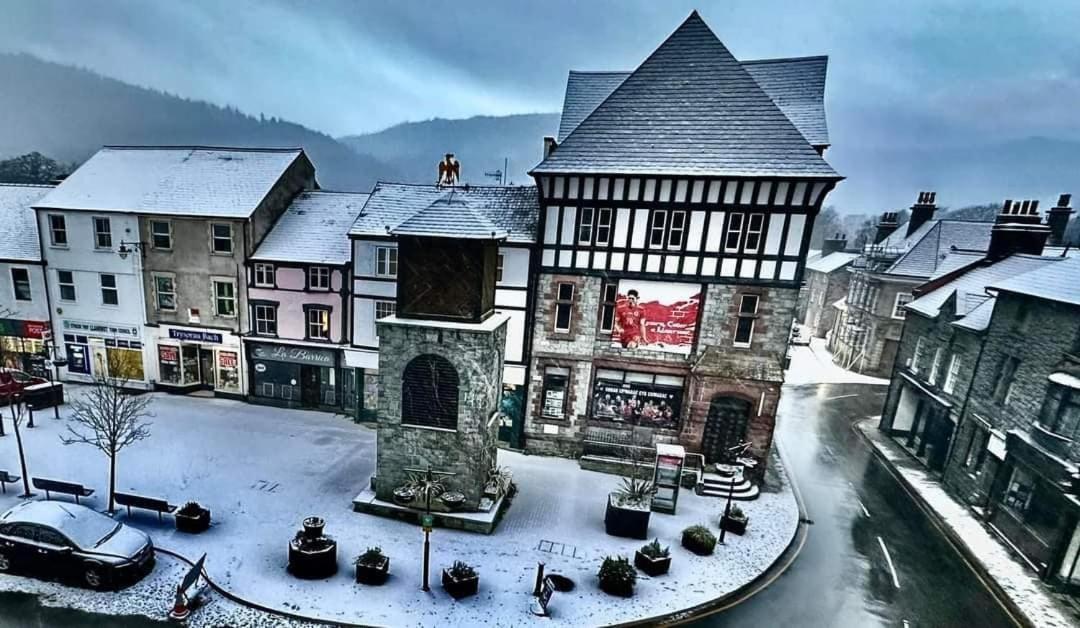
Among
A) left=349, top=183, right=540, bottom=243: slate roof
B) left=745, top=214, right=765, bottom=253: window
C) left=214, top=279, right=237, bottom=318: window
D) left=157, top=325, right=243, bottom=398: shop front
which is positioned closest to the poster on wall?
left=745, top=214, right=765, bottom=253: window

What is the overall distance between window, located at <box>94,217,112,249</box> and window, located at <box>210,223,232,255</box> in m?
5.36

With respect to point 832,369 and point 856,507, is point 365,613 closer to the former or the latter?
point 856,507

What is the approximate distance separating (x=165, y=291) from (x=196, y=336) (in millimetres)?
2789

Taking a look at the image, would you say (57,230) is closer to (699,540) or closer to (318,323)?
(318,323)

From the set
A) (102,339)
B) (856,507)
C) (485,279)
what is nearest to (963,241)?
(856,507)

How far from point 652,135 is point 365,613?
720 inches

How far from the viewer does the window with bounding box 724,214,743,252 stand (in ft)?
57.8

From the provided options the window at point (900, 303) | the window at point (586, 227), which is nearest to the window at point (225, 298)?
the window at point (586, 227)

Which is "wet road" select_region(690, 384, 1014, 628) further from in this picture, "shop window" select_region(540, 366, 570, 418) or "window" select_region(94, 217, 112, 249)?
"window" select_region(94, 217, 112, 249)

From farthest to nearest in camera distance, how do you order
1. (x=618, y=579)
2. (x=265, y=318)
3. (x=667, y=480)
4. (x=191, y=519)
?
(x=265, y=318) < (x=667, y=480) < (x=191, y=519) < (x=618, y=579)

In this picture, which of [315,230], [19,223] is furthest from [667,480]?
[19,223]

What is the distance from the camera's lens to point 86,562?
1102 centimetres

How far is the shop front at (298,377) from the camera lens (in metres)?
22.8

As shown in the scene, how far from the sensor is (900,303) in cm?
3559
